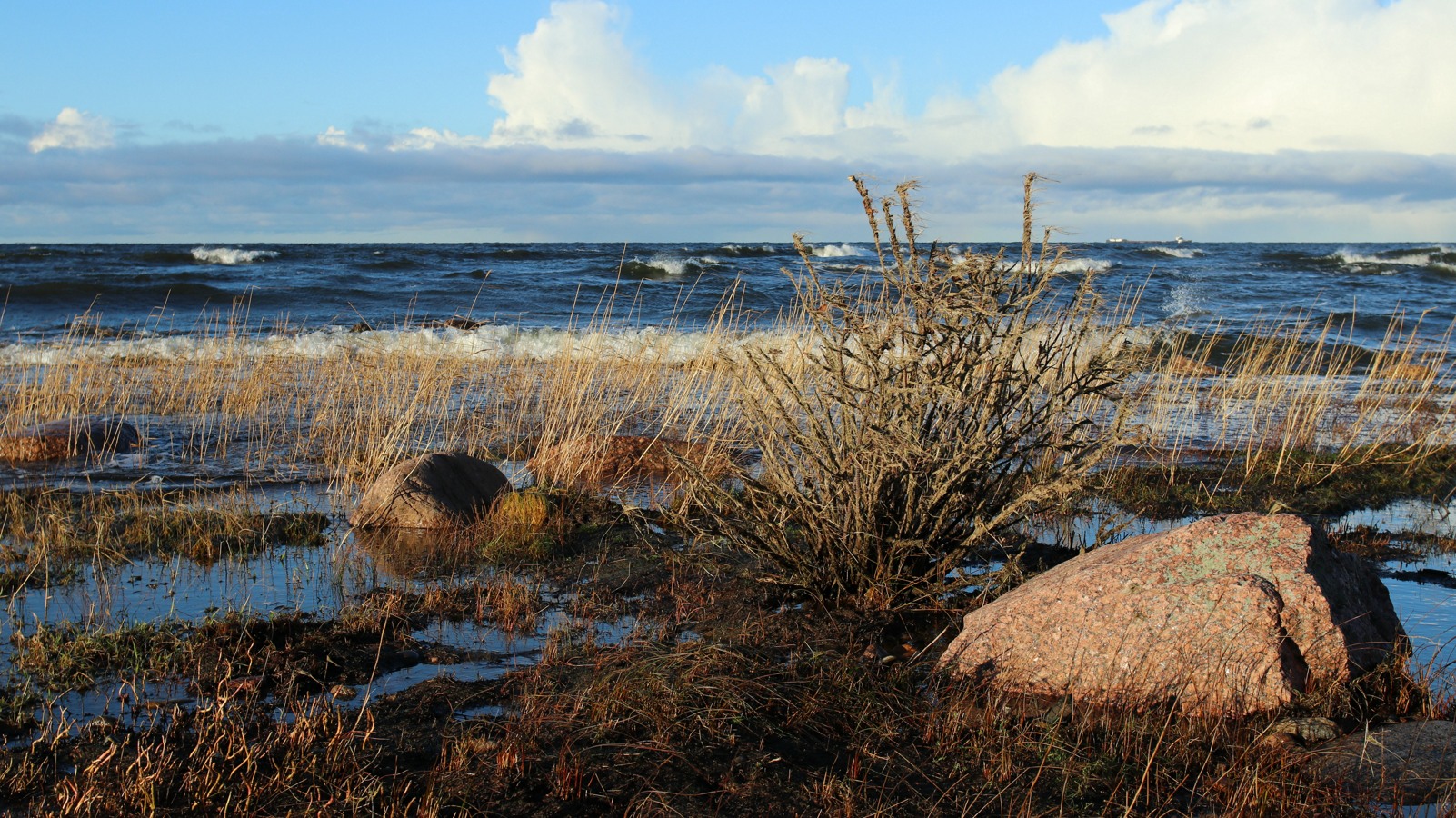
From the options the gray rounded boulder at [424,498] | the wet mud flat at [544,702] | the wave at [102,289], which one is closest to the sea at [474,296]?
the wave at [102,289]

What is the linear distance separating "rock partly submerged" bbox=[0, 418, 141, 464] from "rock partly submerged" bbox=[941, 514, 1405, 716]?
762 cm

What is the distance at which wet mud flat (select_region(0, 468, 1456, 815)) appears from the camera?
9.75ft

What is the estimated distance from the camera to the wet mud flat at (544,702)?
297 centimetres

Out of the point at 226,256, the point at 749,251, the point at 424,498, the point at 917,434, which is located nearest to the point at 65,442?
the point at 424,498

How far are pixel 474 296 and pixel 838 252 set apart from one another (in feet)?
117

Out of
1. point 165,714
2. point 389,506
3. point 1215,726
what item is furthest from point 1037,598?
point 389,506

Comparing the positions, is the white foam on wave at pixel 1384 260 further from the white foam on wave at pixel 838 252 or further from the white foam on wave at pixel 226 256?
the white foam on wave at pixel 226 256

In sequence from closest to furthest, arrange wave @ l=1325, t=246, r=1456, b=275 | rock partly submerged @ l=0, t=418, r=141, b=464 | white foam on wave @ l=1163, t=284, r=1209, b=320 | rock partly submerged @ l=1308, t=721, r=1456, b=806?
rock partly submerged @ l=1308, t=721, r=1456, b=806 < rock partly submerged @ l=0, t=418, r=141, b=464 < white foam on wave @ l=1163, t=284, r=1209, b=320 < wave @ l=1325, t=246, r=1456, b=275

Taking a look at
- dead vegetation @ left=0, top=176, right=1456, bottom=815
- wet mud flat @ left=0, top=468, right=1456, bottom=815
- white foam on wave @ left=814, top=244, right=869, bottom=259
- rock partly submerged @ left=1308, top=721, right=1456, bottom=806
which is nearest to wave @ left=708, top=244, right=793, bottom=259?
white foam on wave @ left=814, top=244, right=869, bottom=259

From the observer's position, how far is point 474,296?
23.0 m

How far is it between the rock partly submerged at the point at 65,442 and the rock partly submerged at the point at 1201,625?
7623mm

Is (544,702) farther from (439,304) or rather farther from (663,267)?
(663,267)

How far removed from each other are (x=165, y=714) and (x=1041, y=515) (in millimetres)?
5141

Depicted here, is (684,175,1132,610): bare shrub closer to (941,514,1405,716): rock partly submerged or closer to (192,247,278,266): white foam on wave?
(941,514,1405,716): rock partly submerged
